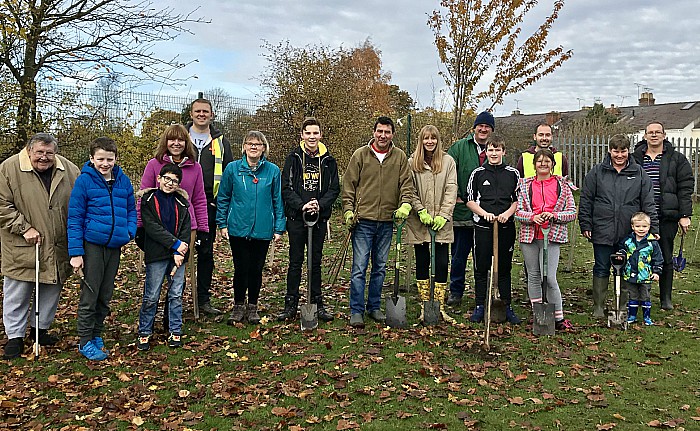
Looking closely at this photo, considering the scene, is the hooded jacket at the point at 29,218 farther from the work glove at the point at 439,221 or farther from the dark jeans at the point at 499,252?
the dark jeans at the point at 499,252

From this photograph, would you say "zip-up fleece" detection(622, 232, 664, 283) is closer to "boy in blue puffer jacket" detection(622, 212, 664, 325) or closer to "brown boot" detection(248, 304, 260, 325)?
"boy in blue puffer jacket" detection(622, 212, 664, 325)

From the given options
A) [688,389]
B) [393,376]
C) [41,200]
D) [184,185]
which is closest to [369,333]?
[393,376]

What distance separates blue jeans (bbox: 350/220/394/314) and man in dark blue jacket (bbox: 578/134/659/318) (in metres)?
2.16

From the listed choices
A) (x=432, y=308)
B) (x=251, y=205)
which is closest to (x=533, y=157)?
(x=432, y=308)

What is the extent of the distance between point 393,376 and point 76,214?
9.63 ft

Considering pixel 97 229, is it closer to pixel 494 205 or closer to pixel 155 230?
pixel 155 230

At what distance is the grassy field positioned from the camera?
4.22m

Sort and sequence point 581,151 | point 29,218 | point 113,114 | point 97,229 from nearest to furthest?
point 97,229 → point 29,218 → point 113,114 → point 581,151

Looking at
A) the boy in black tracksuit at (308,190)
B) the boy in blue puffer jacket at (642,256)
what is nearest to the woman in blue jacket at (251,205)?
the boy in black tracksuit at (308,190)

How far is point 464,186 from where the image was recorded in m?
6.65

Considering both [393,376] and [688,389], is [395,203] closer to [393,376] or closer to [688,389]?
[393,376]

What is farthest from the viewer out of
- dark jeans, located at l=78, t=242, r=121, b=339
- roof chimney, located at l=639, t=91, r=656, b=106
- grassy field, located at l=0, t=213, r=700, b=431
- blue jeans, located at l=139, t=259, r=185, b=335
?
roof chimney, located at l=639, t=91, r=656, b=106

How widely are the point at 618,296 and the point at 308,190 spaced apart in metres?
3.33

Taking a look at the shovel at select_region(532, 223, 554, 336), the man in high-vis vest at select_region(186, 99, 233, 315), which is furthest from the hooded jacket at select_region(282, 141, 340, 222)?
the shovel at select_region(532, 223, 554, 336)
